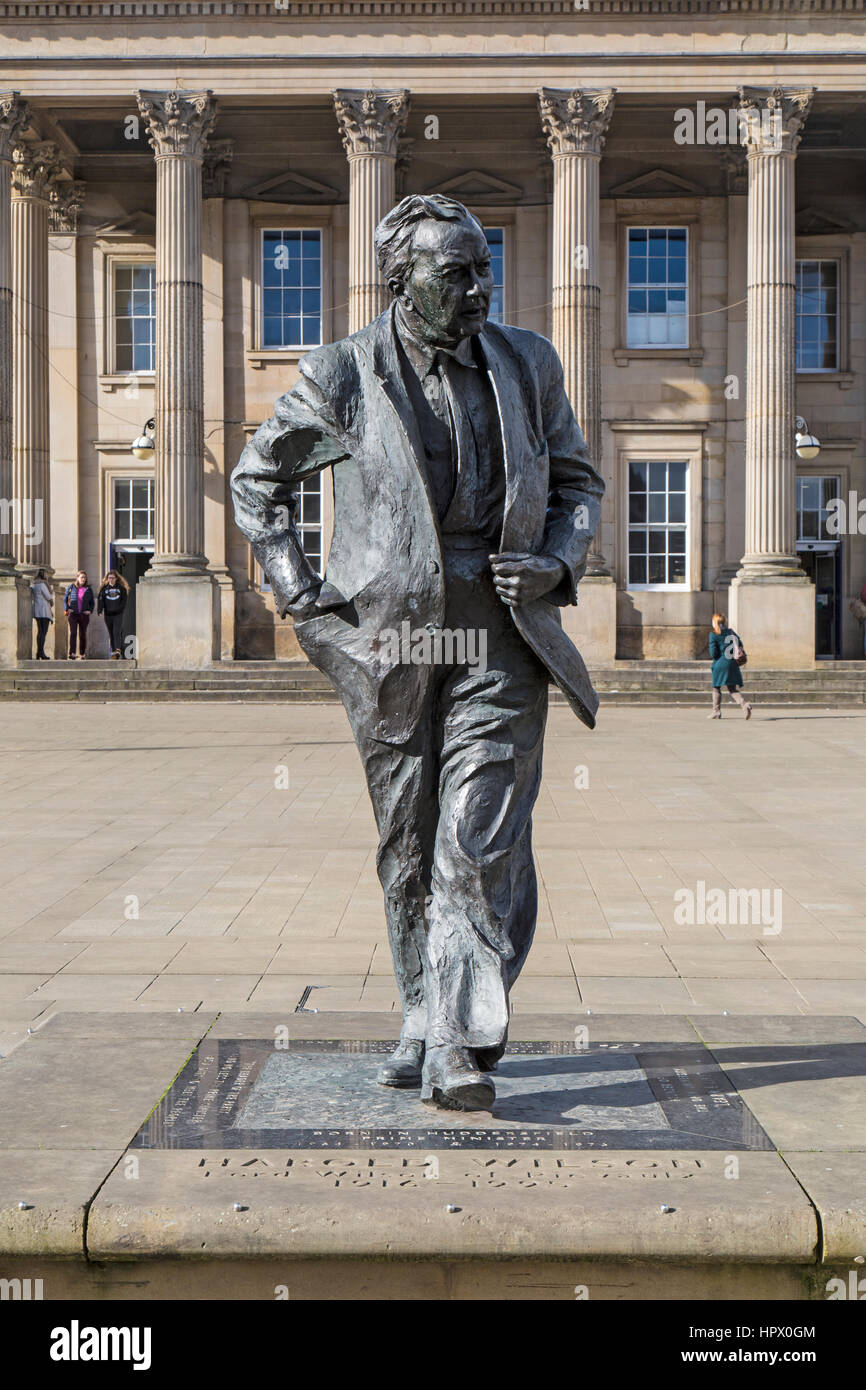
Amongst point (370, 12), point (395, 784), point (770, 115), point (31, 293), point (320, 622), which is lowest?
point (395, 784)

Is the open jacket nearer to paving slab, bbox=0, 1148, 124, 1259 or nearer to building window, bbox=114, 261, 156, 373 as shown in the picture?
paving slab, bbox=0, 1148, 124, 1259

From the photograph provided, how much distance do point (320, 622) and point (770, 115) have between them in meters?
29.2

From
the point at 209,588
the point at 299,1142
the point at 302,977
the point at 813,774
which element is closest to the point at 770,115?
the point at 209,588

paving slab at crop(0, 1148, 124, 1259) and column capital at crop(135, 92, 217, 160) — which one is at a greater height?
column capital at crop(135, 92, 217, 160)

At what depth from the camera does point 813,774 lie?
1578 cm

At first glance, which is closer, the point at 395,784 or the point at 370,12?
the point at 395,784

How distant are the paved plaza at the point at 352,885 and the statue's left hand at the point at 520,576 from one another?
2.27 meters

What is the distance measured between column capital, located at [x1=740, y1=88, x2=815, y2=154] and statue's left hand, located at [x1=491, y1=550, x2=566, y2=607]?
95.0ft

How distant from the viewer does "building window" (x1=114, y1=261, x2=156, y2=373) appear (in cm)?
3584

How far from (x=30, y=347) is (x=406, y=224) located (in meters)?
31.0

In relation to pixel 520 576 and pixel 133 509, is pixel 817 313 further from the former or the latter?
pixel 520 576

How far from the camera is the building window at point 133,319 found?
3584 cm

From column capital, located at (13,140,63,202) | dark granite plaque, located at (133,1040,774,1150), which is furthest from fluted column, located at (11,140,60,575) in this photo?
dark granite plaque, located at (133,1040,774,1150)

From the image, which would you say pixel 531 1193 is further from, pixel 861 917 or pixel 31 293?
pixel 31 293
